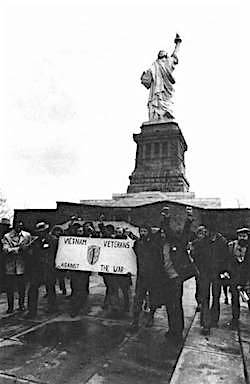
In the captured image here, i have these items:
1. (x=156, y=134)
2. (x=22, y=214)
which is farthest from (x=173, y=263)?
(x=156, y=134)

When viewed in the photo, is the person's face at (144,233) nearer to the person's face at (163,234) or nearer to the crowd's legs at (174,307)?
the person's face at (163,234)

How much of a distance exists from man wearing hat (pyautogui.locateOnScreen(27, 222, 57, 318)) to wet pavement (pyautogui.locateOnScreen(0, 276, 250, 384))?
1.63 feet

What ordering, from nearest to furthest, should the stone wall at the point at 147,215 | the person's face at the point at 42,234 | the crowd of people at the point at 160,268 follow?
the crowd of people at the point at 160,268 → the person's face at the point at 42,234 → the stone wall at the point at 147,215

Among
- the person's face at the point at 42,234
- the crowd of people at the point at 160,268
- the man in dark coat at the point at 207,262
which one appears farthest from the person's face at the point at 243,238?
the person's face at the point at 42,234

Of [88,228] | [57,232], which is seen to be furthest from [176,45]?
[57,232]

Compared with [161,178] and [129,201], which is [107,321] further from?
[161,178]

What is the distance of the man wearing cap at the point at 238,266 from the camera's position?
5.61 m

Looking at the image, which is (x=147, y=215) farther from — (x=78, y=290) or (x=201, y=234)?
(x=201, y=234)

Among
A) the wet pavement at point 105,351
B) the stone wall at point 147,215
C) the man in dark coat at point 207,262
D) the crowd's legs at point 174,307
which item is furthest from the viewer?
the stone wall at point 147,215

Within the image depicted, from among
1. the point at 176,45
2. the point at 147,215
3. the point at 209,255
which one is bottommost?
the point at 209,255

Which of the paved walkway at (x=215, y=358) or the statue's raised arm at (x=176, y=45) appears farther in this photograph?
the statue's raised arm at (x=176, y=45)

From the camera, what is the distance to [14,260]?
6551mm

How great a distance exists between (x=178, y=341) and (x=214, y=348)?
0.54 meters

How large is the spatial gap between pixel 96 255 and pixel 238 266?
2666 millimetres
